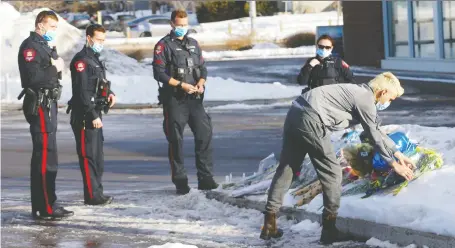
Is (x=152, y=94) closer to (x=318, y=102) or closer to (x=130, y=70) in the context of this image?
(x=130, y=70)

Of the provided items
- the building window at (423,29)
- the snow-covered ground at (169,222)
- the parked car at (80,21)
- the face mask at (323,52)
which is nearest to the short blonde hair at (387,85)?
the snow-covered ground at (169,222)

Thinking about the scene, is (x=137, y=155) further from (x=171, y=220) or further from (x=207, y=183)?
(x=171, y=220)

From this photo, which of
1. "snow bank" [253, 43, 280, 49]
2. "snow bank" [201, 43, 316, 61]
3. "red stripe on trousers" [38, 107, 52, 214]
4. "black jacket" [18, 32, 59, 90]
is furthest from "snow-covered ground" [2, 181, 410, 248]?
"snow bank" [253, 43, 280, 49]

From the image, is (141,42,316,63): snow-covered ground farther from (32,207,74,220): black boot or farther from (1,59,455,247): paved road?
(32,207,74,220): black boot

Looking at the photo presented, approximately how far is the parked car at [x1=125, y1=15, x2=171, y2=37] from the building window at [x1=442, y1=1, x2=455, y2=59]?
38625mm

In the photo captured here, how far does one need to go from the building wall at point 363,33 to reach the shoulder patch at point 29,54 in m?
22.5

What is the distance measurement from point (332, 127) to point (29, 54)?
10.9 ft

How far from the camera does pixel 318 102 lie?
324 inches

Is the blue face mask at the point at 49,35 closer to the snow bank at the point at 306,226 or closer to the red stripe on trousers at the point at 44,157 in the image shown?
the red stripe on trousers at the point at 44,157

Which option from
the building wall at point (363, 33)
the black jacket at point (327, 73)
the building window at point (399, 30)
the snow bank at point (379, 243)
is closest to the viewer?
the snow bank at point (379, 243)

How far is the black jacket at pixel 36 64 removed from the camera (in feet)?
33.3

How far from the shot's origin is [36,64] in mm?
10172

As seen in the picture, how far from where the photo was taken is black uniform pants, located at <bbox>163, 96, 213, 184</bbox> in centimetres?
1131

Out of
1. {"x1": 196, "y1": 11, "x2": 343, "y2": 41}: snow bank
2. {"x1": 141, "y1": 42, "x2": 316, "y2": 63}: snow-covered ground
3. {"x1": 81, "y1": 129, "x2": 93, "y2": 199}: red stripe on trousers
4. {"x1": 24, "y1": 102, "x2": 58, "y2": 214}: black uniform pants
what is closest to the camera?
{"x1": 24, "y1": 102, "x2": 58, "y2": 214}: black uniform pants
